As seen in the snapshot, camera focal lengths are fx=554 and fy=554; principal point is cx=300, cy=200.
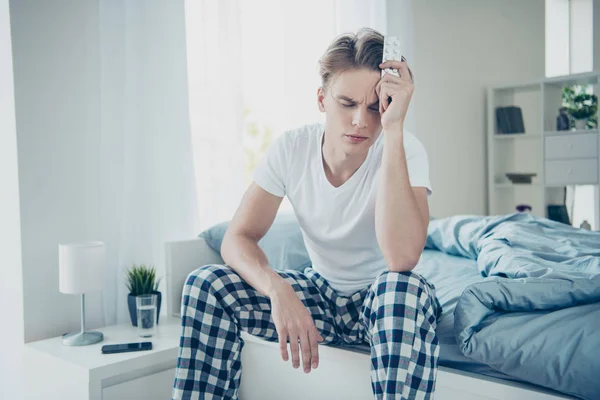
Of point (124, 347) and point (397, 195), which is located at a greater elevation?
point (397, 195)

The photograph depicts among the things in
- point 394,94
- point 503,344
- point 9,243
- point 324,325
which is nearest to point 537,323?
point 503,344

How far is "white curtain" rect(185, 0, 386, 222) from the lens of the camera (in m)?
2.18

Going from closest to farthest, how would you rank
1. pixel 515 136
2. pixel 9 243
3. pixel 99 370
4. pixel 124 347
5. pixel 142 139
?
1. pixel 99 370
2. pixel 124 347
3. pixel 9 243
4. pixel 142 139
5. pixel 515 136

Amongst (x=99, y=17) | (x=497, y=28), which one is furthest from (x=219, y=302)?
(x=497, y=28)

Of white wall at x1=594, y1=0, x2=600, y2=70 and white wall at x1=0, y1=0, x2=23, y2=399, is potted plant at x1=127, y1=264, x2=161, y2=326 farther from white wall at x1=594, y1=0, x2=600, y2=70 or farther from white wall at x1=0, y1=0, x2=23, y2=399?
white wall at x1=594, y1=0, x2=600, y2=70

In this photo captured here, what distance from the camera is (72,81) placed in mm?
1844

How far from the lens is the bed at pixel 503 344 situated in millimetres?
1072

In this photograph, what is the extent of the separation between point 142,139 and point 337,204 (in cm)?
93

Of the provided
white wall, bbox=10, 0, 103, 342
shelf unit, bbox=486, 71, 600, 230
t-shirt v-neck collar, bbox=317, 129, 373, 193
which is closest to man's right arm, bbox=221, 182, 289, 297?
t-shirt v-neck collar, bbox=317, 129, 373, 193

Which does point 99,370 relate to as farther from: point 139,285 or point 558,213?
point 558,213

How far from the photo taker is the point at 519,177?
3805 millimetres

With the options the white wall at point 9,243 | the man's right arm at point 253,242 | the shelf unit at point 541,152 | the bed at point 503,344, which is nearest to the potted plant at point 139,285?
the white wall at point 9,243

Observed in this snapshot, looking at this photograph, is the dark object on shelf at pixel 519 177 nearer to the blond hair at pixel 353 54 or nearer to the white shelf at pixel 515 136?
the white shelf at pixel 515 136

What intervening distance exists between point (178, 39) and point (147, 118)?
12.7 inches
